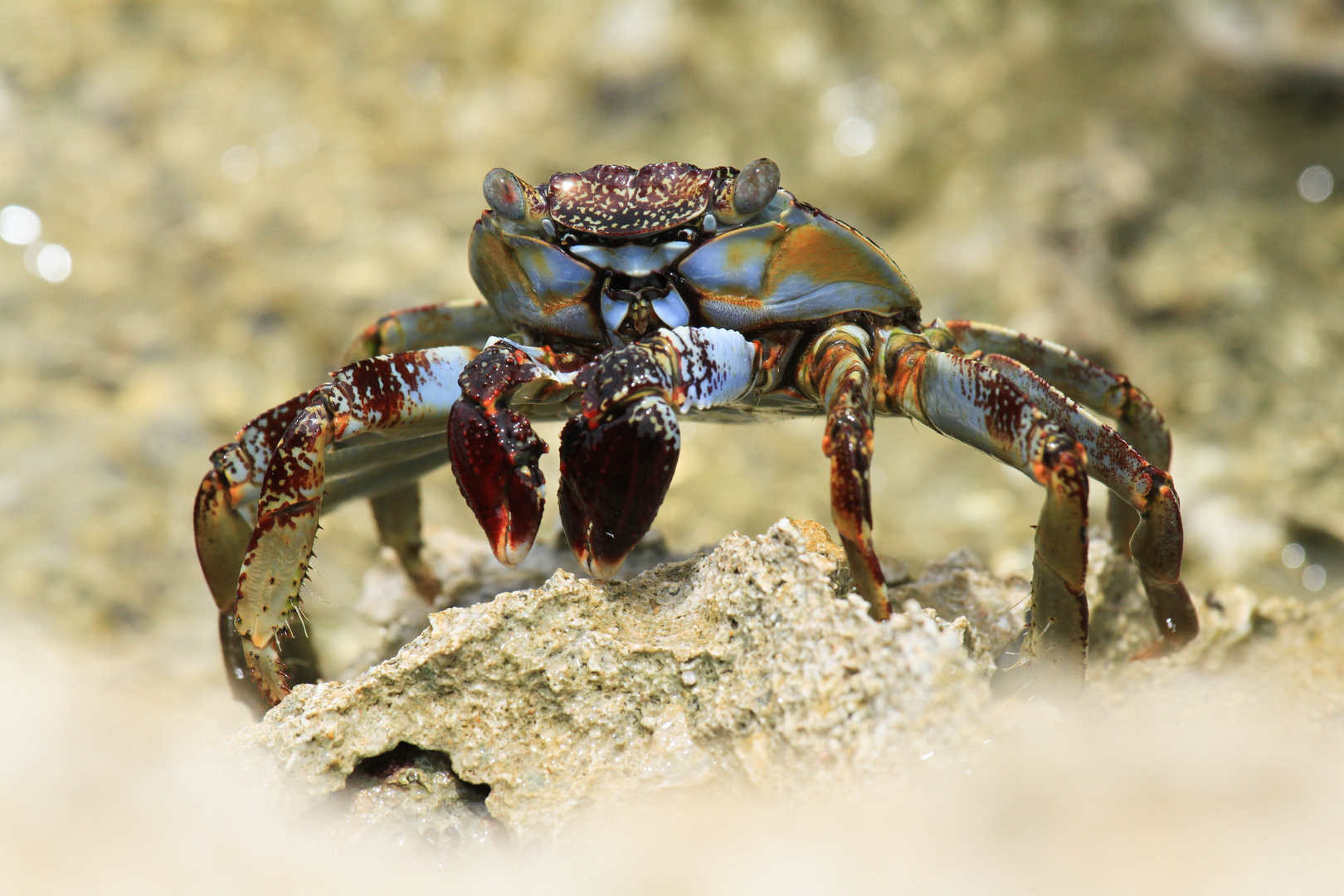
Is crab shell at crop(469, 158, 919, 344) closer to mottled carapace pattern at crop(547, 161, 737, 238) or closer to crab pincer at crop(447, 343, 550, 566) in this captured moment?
mottled carapace pattern at crop(547, 161, 737, 238)

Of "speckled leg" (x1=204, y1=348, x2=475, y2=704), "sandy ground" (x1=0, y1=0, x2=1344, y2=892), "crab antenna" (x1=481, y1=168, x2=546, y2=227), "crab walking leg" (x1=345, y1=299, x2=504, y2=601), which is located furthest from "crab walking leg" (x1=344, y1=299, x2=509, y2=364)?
"sandy ground" (x1=0, y1=0, x2=1344, y2=892)

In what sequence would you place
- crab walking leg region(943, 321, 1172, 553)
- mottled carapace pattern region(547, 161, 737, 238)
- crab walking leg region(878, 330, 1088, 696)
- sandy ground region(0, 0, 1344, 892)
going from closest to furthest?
sandy ground region(0, 0, 1344, 892) → crab walking leg region(878, 330, 1088, 696) → mottled carapace pattern region(547, 161, 737, 238) → crab walking leg region(943, 321, 1172, 553)

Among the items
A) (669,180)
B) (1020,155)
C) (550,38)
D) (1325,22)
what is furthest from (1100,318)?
(550,38)

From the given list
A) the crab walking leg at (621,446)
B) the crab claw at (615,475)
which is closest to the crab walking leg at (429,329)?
the crab walking leg at (621,446)

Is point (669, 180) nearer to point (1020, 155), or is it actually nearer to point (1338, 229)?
point (1020, 155)

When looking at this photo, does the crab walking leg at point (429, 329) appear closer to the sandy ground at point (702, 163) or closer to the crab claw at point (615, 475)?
the sandy ground at point (702, 163)

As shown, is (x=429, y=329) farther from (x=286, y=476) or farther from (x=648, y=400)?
(x=648, y=400)

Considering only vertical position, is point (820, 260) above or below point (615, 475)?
above

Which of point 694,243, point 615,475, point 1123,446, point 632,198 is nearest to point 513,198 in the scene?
point 632,198
